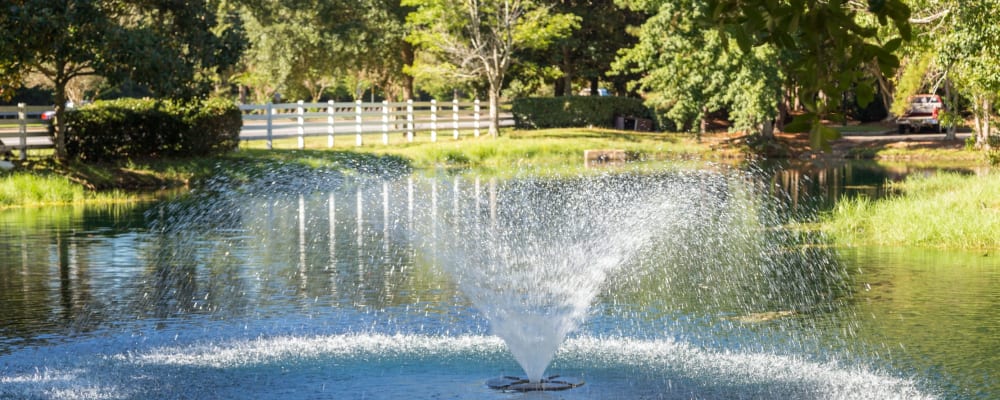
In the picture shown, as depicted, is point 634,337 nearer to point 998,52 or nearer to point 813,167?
point 998,52

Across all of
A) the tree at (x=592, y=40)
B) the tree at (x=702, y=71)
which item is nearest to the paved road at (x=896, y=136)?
the tree at (x=702, y=71)

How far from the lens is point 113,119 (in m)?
30.5

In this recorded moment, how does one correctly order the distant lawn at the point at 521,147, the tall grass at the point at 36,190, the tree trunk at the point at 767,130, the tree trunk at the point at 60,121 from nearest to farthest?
1. the tall grass at the point at 36,190
2. the tree trunk at the point at 60,121
3. the distant lawn at the point at 521,147
4. the tree trunk at the point at 767,130

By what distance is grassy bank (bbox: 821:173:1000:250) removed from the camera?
18.0 meters

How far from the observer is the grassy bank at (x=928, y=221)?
1797cm

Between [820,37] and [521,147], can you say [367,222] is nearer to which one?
[521,147]

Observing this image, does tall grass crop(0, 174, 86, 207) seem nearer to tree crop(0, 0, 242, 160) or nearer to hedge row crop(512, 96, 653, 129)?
tree crop(0, 0, 242, 160)

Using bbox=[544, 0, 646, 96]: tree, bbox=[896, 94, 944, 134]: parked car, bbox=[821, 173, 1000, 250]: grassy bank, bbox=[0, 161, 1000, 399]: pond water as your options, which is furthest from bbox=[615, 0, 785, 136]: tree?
bbox=[821, 173, 1000, 250]: grassy bank

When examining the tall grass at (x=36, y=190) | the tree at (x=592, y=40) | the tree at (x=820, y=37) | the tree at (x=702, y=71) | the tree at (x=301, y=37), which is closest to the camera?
the tree at (x=820, y=37)

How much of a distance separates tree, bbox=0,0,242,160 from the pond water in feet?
13.8

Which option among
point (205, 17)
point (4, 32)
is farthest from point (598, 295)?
point (205, 17)

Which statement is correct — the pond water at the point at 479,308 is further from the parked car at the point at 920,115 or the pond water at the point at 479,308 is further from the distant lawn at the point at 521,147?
the parked car at the point at 920,115

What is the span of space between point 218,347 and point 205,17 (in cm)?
2059

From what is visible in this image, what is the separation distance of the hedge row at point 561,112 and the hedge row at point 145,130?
1836 cm
